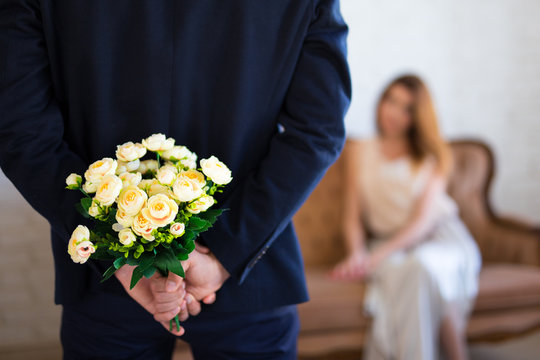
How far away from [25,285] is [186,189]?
2.05 metres

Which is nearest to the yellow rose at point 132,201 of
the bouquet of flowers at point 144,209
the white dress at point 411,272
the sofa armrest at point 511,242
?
the bouquet of flowers at point 144,209

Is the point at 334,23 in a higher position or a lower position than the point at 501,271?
higher

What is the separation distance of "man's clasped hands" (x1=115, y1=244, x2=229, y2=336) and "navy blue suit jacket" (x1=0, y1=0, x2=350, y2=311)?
0.03 metres

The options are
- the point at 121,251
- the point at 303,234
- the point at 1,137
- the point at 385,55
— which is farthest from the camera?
the point at 385,55

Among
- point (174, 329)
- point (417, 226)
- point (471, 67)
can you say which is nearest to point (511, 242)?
point (417, 226)

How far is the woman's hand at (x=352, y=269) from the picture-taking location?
2.46m

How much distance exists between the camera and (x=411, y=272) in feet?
7.25

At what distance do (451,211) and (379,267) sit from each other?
606mm

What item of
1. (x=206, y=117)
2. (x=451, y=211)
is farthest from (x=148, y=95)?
(x=451, y=211)

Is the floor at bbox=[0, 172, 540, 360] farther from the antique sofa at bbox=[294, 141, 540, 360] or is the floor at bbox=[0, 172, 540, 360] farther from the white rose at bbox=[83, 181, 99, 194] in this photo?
the white rose at bbox=[83, 181, 99, 194]

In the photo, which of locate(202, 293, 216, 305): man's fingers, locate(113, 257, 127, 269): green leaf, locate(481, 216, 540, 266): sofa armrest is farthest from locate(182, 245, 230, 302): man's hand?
locate(481, 216, 540, 266): sofa armrest

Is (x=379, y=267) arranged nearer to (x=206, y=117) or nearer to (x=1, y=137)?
(x=206, y=117)

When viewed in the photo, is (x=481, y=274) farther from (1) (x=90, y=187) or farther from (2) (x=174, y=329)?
(1) (x=90, y=187)

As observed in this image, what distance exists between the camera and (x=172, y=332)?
872 millimetres
